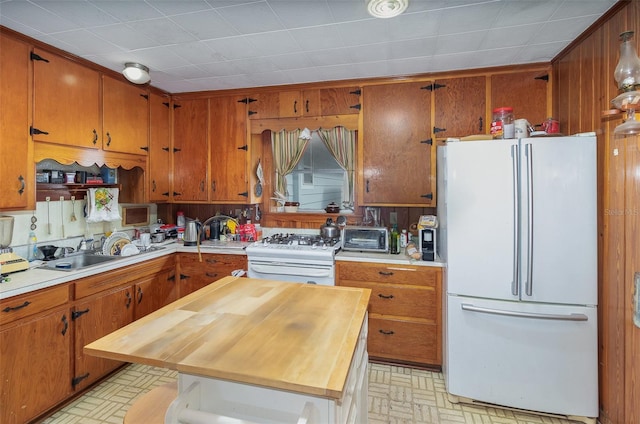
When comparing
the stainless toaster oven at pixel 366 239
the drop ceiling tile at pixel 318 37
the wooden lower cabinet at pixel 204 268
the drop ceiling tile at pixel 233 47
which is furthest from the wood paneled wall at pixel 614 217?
the wooden lower cabinet at pixel 204 268

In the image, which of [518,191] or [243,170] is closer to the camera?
[518,191]

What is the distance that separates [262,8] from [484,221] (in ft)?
6.30

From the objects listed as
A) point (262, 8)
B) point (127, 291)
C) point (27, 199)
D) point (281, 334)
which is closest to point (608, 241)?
point (281, 334)

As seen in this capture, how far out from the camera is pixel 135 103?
302 centimetres

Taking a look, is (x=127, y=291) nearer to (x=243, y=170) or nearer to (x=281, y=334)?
(x=243, y=170)

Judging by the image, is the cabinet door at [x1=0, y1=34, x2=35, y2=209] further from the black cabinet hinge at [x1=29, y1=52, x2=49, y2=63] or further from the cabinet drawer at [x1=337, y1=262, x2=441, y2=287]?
the cabinet drawer at [x1=337, y1=262, x2=441, y2=287]

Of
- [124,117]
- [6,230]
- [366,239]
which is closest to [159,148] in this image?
[124,117]

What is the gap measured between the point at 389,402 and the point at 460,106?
2.45m

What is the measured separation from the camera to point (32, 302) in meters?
1.90

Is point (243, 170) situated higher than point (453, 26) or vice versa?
point (453, 26)

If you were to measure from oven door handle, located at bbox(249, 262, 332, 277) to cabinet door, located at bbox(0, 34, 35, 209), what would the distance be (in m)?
1.71

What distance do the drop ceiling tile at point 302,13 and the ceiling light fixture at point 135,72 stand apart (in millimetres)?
1430

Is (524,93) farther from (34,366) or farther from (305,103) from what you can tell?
(34,366)

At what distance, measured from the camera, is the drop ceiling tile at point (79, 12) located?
177 centimetres
